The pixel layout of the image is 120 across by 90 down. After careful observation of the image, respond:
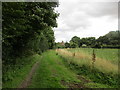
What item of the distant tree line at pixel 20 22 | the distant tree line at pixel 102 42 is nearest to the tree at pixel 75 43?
the distant tree line at pixel 102 42

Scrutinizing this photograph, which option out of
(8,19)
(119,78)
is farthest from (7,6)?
(119,78)

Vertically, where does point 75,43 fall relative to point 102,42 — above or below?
below

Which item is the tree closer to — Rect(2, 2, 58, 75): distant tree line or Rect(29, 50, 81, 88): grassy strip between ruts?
Rect(2, 2, 58, 75): distant tree line

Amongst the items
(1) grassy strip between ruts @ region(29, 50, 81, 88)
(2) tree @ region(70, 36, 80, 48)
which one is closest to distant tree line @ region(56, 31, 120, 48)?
(2) tree @ region(70, 36, 80, 48)

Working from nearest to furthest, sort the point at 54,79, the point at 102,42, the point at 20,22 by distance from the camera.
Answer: the point at 54,79 < the point at 20,22 < the point at 102,42

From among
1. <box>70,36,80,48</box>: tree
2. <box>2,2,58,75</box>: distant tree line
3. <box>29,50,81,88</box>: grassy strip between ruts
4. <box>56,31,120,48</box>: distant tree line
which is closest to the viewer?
<box>29,50,81,88</box>: grassy strip between ruts

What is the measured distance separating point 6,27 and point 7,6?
44.3 inches

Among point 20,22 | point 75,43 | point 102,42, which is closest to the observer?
point 20,22

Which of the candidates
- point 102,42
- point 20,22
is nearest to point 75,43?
point 102,42

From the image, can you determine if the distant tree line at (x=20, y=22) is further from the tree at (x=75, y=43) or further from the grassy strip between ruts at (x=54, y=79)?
the tree at (x=75, y=43)

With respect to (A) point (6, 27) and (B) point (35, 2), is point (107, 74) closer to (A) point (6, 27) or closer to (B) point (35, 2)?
(A) point (6, 27)

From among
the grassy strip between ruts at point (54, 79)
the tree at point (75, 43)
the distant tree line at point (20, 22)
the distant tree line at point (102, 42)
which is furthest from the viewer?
the tree at point (75, 43)

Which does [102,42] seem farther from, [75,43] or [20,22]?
[20,22]

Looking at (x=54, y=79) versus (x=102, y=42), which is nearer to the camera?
(x=54, y=79)
